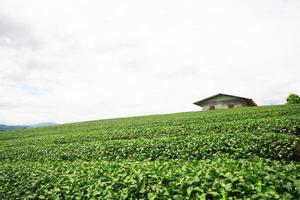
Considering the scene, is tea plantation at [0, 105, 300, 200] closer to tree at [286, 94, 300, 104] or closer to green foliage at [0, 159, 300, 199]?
green foliage at [0, 159, 300, 199]

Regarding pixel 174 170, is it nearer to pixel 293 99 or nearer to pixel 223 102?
pixel 293 99

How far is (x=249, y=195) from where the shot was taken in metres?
4.58

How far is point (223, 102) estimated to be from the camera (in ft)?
154

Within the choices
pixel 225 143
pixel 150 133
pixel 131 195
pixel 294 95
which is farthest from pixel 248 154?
→ pixel 294 95

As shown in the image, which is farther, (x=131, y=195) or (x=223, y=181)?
(x=131, y=195)

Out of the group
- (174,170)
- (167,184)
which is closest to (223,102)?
(174,170)

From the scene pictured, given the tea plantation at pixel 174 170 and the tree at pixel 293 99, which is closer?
the tea plantation at pixel 174 170

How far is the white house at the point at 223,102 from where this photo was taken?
152 feet

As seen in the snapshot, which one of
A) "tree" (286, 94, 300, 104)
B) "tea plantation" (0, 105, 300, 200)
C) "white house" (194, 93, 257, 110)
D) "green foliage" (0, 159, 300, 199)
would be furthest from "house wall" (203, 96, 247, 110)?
"green foliage" (0, 159, 300, 199)

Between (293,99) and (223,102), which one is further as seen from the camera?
(223,102)

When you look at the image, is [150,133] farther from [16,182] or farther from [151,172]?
[151,172]

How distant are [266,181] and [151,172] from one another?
9.06 ft

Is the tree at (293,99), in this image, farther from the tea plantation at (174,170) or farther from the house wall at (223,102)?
the tea plantation at (174,170)

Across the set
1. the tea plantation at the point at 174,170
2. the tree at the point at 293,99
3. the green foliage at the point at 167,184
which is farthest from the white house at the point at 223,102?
the green foliage at the point at 167,184
